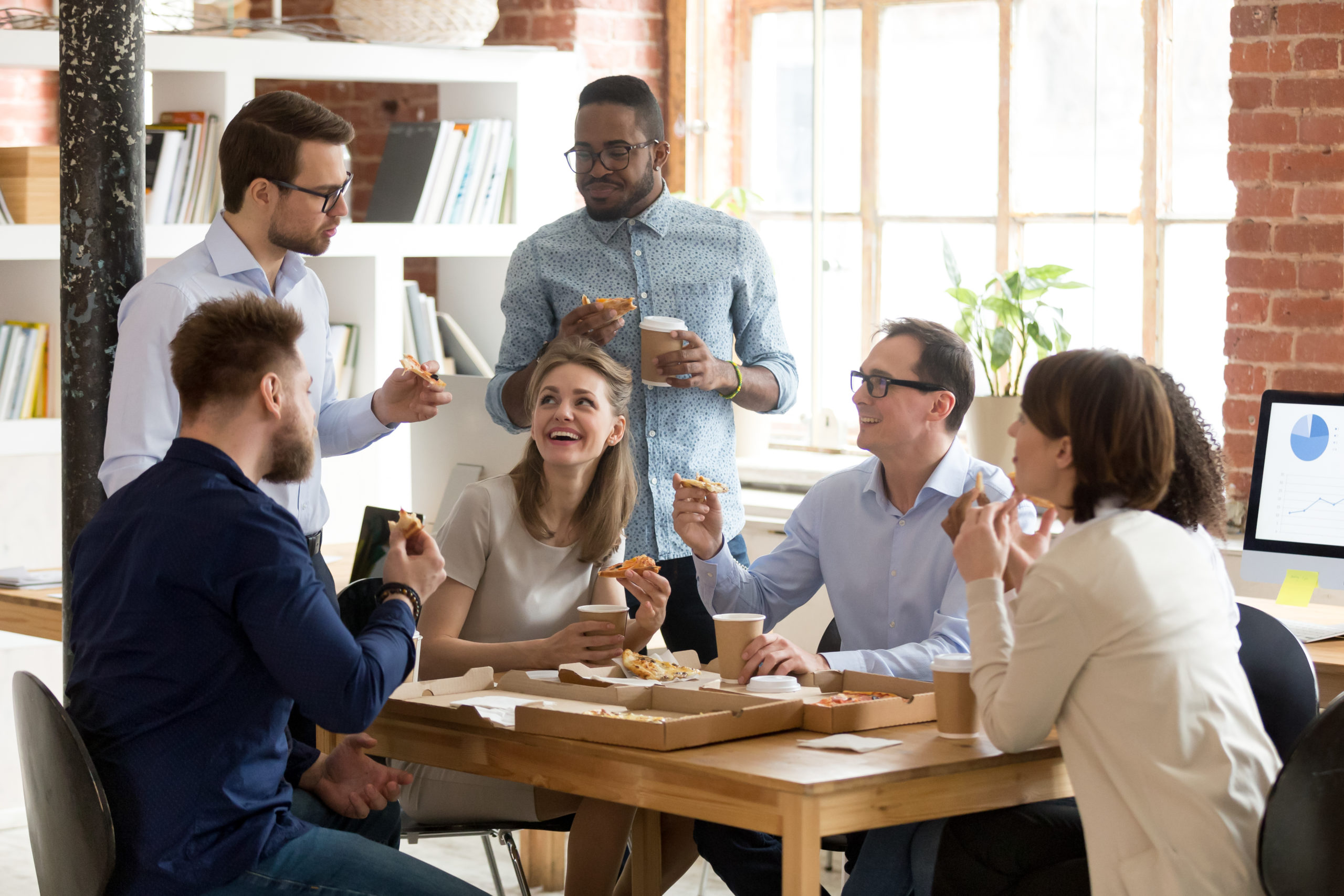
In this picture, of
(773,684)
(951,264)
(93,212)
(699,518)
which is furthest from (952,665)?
(951,264)

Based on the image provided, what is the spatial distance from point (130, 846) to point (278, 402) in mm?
589

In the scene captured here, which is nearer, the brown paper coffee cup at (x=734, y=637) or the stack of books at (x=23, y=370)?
the brown paper coffee cup at (x=734, y=637)

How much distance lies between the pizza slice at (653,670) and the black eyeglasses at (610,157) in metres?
1.10

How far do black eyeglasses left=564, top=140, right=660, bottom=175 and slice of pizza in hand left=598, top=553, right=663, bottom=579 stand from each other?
0.90 meters

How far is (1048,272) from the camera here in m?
4.29

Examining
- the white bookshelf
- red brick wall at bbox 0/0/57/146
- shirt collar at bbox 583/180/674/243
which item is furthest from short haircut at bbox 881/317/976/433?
red brick wall at bbox 0/0/57/146

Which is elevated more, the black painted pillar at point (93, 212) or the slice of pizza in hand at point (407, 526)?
the black painted pillar at point (93, 212)

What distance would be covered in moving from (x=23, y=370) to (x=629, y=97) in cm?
214

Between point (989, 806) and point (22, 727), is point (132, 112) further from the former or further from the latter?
point (989, 806)

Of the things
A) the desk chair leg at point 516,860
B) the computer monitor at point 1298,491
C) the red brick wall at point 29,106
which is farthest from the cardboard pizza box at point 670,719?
the red brick wall at point 29,106

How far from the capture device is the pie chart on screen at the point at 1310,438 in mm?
3213

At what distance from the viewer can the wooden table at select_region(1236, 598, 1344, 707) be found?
2797 mm

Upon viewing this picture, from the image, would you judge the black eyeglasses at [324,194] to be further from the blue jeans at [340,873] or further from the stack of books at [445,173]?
the stack of books at [445,173]

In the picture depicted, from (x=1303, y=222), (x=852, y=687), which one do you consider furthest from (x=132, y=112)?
(x=1303, y=222)
